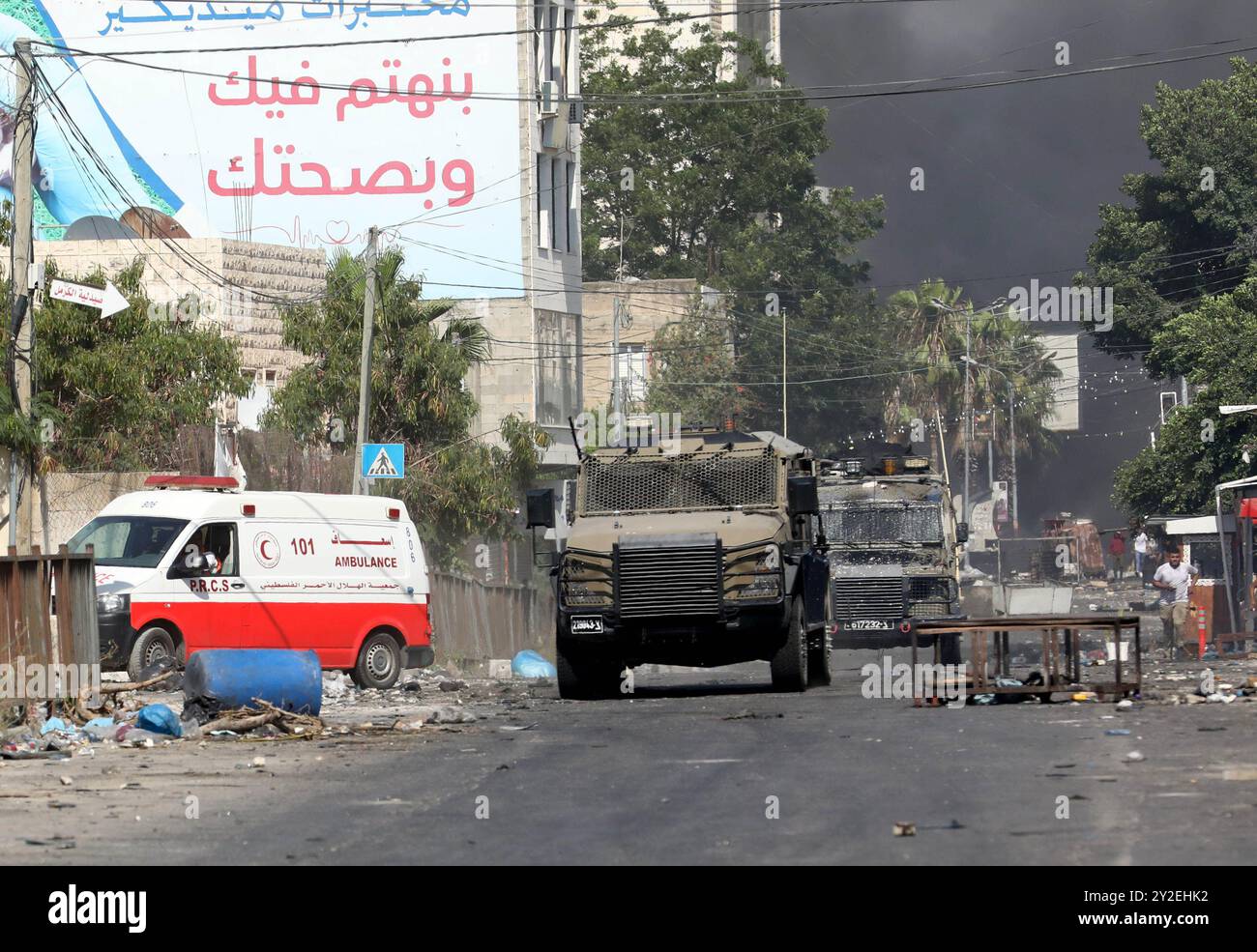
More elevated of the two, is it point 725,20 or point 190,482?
point 725,20

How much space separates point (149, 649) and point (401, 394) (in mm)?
15976

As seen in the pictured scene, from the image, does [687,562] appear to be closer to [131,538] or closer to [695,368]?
[131,538]

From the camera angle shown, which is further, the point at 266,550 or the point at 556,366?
the point at 556,366

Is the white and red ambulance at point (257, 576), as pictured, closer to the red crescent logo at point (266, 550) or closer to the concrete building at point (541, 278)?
the red crescent logo at point (266, 550)

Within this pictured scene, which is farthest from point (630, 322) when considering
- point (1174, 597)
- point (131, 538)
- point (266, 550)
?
point (131, 538)

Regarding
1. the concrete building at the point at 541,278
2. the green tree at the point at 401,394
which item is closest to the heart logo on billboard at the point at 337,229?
the concrete building at the point at 541,278

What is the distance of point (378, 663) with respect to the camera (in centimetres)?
2466

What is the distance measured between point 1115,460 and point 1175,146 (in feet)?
188

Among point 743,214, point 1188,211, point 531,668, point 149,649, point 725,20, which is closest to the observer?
point 149,649

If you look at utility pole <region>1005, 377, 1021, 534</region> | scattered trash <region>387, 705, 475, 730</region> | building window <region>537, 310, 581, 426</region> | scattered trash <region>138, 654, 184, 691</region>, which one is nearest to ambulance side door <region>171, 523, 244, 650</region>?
scattered trash <region>138, 654, 184, 691</region>

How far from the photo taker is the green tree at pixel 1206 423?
150 feet

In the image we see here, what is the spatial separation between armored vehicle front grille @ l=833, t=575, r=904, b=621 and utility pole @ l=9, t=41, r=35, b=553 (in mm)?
10966

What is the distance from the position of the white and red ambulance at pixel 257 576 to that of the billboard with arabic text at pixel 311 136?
2909 centimetres
